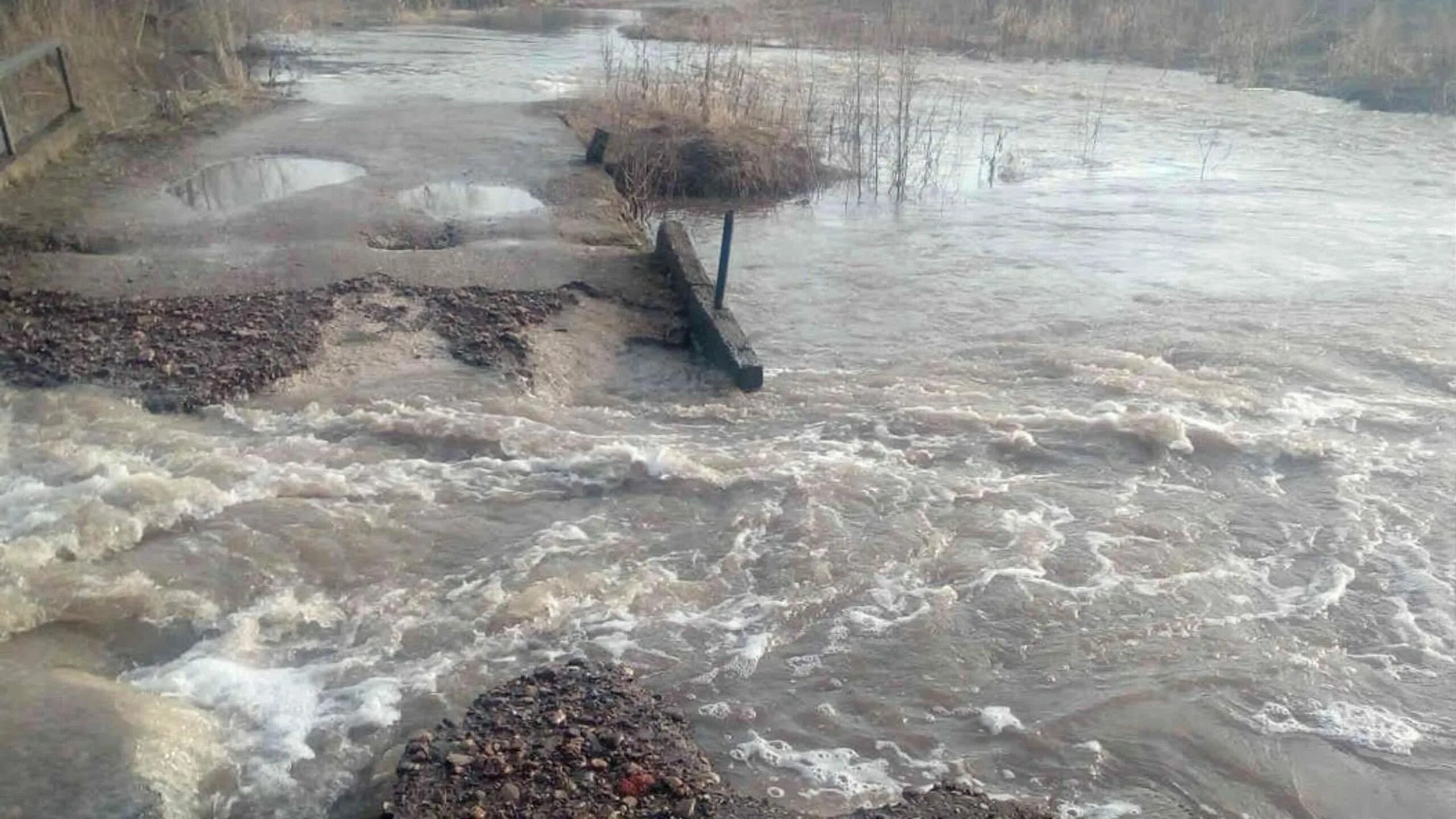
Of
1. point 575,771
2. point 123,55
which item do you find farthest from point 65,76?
point 575,771

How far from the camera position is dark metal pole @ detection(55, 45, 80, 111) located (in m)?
12.4

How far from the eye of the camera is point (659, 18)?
3325 centimetres

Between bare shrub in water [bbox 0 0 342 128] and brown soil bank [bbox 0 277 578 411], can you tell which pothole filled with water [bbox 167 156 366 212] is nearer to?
bare shrub in water [bbox 0 0 342 128]

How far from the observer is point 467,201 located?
11.6 meters

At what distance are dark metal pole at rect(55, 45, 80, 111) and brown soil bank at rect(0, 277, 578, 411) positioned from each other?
537 cm

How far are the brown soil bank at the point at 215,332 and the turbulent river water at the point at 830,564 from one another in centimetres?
31

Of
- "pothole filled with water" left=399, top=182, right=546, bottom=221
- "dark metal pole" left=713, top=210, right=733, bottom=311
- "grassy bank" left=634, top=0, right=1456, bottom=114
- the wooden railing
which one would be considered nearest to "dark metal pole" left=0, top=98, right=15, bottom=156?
the wooden railing

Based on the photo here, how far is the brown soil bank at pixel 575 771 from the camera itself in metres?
4.09

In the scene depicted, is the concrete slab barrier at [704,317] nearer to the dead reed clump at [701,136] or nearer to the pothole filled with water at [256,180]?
the dead reed clump at [701,136]

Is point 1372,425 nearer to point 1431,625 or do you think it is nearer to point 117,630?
point 1431,625

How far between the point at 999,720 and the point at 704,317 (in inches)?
174

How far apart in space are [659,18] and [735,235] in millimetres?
22746

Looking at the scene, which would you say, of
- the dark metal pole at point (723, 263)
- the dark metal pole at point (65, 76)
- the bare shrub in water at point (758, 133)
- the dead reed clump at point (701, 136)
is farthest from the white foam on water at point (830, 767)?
the dark metal pole at point (65, 76)

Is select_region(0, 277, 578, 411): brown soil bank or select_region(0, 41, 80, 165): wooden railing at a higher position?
select_region(0, 41, 80, 165): wooden railing
